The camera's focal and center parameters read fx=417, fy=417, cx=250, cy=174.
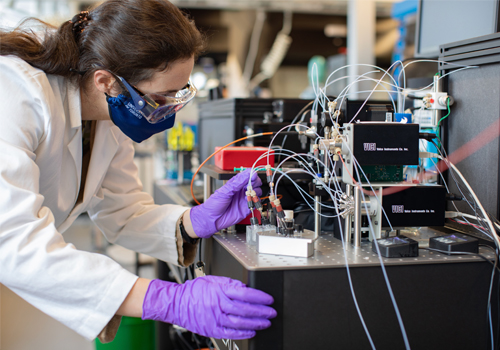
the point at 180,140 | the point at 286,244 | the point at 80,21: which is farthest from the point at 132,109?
the point at 180,140

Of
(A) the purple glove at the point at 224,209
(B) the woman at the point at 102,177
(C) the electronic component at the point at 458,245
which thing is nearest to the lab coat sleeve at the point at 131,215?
(B) the woman at the point at 102,177

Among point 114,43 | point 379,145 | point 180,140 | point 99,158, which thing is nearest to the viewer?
point 379,145

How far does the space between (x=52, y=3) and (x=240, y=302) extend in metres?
6.35

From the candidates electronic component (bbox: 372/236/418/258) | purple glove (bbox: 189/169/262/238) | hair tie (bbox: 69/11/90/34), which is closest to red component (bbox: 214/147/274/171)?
purple glove (bbox: 189/169/262/238)

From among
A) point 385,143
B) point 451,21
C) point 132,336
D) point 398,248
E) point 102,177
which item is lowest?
point 132,336

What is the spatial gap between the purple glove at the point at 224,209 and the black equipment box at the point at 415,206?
0.31m

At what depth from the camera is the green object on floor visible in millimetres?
1765

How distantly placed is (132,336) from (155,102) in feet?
3.85

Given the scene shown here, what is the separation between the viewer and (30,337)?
4.04ft

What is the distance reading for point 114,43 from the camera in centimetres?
101

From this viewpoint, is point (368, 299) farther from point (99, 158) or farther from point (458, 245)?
point (99, 158)

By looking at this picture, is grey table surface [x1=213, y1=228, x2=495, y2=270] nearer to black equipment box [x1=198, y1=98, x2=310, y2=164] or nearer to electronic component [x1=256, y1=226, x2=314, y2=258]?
electronic component [x1=256, y1=226, x2=314, y2=258]

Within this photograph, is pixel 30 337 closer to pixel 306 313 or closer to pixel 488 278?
pixel 306 313

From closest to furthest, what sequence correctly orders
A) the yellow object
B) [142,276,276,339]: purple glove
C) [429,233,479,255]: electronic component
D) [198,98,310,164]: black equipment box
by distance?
[142,276,276,339]: purple glove → [429,233,479,255]: electronic component → [198,98,310,164]: black equipment box → the yellow object
